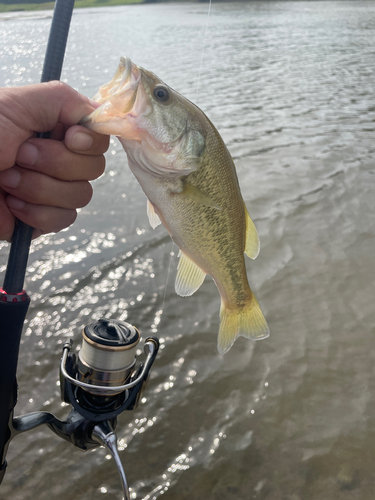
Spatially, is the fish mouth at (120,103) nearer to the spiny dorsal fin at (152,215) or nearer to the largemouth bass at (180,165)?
A: the largemouth bass at (180,165)

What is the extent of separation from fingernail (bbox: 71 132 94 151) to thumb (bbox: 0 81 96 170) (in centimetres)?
7

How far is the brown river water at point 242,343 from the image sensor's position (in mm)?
2283

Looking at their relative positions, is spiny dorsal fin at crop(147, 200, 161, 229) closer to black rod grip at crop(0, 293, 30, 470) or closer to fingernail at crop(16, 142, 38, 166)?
fingernail at crop(16, 142, 38, 166)

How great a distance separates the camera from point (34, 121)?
143 cm

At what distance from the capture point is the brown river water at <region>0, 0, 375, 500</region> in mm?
2283

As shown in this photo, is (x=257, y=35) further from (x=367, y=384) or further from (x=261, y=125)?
(x=367, y=384)

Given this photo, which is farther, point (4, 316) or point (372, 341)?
point (372, 341)

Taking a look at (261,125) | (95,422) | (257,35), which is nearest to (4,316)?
(95,422)

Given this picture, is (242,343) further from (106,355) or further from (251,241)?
(106,355)

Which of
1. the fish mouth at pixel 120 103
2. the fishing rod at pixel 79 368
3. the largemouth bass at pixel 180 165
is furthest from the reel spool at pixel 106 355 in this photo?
the fish mouth at pixel 120 103

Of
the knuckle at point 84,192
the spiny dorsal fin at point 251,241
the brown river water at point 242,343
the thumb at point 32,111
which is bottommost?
the brown river water at point 242,343

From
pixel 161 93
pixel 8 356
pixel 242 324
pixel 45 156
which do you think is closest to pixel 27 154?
pixel 45 156

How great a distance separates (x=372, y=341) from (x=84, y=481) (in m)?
2.17

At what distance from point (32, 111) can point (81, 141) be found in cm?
18
